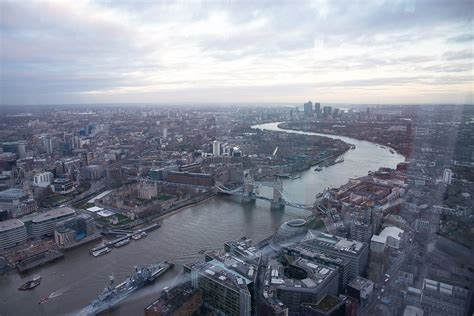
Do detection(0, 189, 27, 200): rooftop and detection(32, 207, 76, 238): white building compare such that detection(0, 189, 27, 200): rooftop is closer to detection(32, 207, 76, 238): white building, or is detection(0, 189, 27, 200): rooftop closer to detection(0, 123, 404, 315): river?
detection(32, 207, 76, 238): white building

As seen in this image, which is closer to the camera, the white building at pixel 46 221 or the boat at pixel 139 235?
the boat at pixel 139 235

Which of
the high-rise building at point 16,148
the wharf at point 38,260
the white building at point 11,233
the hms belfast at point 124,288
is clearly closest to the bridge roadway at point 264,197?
the hms belfast at point 124,288

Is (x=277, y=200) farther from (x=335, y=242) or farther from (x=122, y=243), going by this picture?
(x=122, y=243)

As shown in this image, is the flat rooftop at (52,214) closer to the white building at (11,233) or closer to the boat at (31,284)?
the white building at (11,233)

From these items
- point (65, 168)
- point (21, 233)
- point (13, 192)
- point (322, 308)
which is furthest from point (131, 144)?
point (322, 308)

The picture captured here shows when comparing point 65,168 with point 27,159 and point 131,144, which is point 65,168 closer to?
point 27,159
